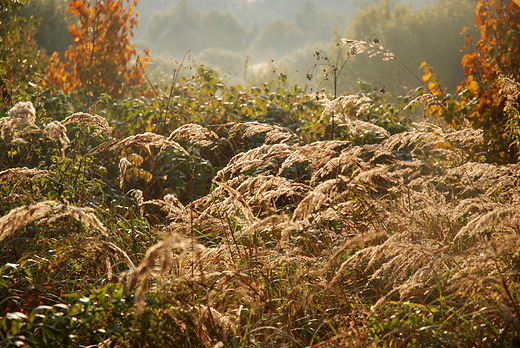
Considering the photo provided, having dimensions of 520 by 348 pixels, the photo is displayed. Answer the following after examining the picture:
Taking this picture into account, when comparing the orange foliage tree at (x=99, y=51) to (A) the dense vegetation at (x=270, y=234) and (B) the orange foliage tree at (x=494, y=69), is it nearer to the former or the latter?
(A) the dense vegetation at (x=270, y=234)

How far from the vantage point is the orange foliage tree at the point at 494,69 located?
135 inches

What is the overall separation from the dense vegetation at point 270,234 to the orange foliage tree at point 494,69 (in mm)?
17

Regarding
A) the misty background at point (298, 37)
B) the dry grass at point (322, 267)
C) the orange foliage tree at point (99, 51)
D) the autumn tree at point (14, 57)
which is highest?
the misty background at point (298, 37)

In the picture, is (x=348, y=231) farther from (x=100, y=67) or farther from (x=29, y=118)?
(x=100, y=67)

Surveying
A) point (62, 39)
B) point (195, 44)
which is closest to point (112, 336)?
point (62, 39)

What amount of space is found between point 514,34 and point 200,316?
3.81m

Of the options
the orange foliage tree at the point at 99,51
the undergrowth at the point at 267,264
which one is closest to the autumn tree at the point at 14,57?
the undergrowth at the point at 267,264

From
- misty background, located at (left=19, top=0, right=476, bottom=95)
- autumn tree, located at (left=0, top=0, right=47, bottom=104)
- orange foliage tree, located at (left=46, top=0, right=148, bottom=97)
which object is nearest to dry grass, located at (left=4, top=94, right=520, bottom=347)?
misty background, located at (left=19, top=0, right=476, bottom=95)

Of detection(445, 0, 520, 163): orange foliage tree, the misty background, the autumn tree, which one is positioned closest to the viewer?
detection(445, 0, 520, 163): orange foliage tree

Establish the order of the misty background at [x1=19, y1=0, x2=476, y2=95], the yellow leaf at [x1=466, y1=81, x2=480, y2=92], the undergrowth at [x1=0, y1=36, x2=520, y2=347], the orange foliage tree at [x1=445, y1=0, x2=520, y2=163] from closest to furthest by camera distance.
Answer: the undergrowth at [x1=0, y1=36, x2=520, y2=347] < the orange foliage tree at [x1=445, y1=0, x2=520, y2=163] < the yellow leaf at [x1=466, y1=81, x2=480, y2=92] < the misty background at [x1=19, y1=0, x2=476, y2=95]

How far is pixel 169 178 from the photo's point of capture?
12.6 feet

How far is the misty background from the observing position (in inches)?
885

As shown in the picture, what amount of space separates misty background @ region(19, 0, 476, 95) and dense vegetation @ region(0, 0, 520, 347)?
3.04 feet

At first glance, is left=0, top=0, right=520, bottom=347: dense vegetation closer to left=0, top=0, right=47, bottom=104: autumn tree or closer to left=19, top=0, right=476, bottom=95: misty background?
left=0, top=0, right=47, bottom=104: autumn tree
